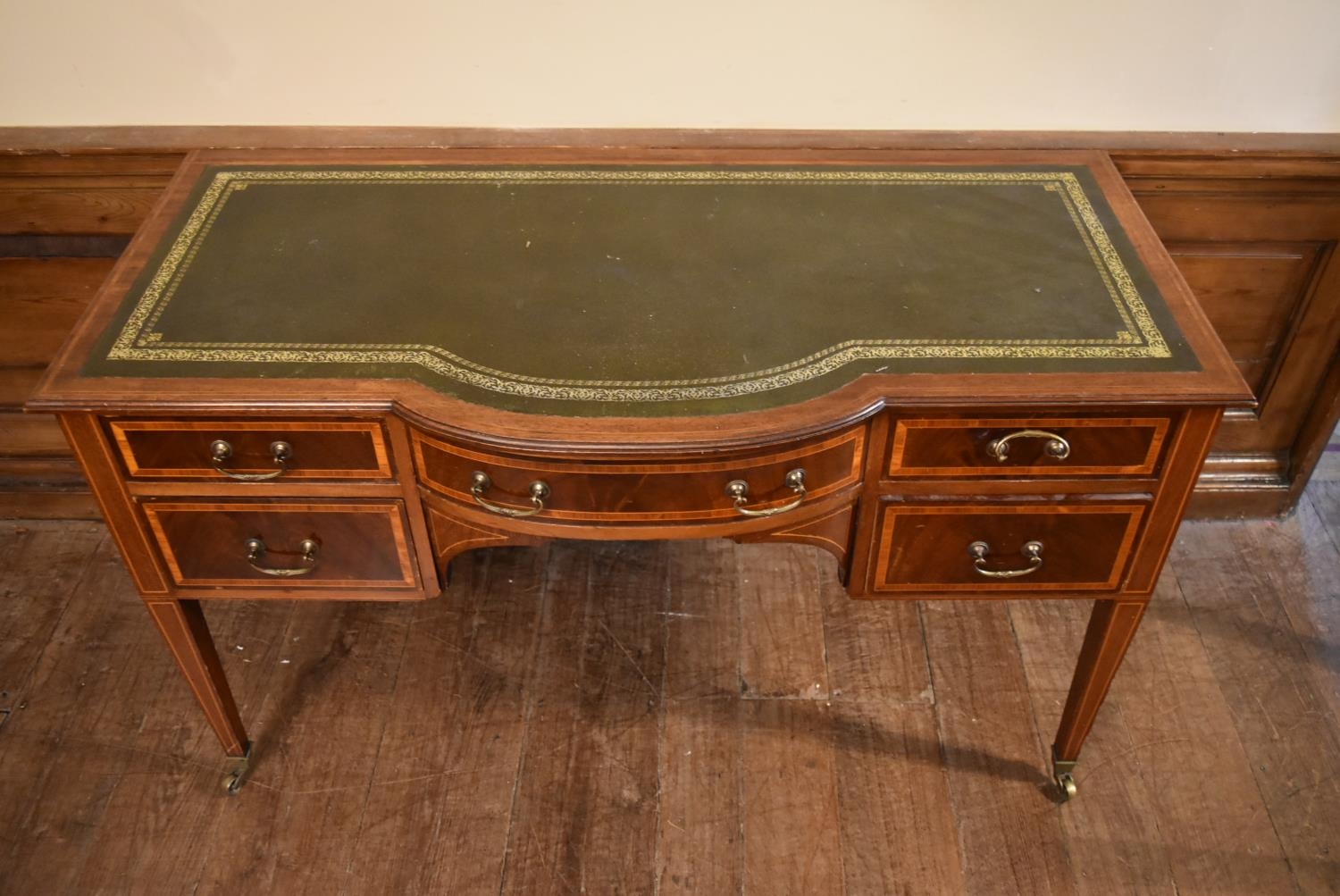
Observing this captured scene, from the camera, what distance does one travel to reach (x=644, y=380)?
138 cm

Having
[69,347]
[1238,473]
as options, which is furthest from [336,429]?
[1238,473]

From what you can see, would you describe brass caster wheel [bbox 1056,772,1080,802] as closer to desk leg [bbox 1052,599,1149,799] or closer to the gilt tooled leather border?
desk leg [bbox 1052,599,1149,799]

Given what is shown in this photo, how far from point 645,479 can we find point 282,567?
0.56m

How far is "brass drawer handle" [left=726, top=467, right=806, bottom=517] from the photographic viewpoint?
4.56 ft

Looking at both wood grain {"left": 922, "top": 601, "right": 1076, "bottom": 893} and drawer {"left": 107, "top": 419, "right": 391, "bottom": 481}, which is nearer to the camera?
drawer {"left": 107, "top": 419, "right": 391, "bottom": 481}

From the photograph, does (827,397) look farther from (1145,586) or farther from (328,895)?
(328,895)

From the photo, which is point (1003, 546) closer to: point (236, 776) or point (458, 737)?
point (458, 737)

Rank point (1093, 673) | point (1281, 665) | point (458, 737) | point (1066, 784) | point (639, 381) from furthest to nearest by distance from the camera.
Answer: point (1281, 665), point (458, 737), point (1066, 784), point (1093, 673), point (639, 381)

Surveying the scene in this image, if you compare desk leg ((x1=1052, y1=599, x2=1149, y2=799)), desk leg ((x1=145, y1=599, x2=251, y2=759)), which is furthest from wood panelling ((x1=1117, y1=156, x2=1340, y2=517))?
desk leg ((x1=145, y1=599, x2=251, y2=759))

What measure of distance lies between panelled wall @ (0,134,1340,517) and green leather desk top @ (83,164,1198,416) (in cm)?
23

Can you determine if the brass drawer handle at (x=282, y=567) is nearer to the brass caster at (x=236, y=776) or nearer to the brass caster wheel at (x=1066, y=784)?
the brass caster at (x=236, y=776)

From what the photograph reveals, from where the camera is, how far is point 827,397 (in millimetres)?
1369

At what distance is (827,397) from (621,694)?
890mm

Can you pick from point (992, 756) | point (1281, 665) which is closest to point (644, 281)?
point (992, 756)
